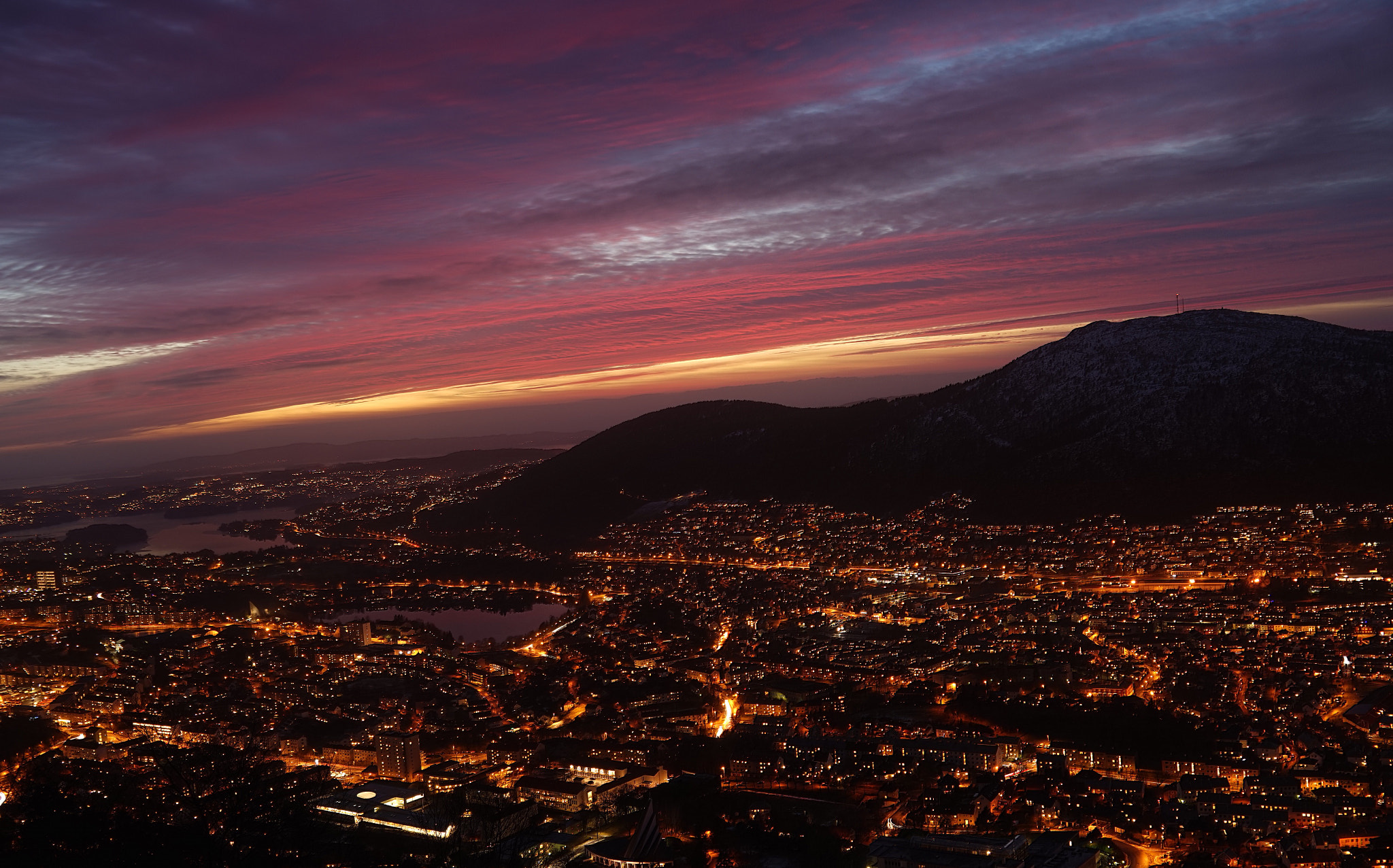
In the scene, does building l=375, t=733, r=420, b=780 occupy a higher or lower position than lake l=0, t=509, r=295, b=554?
lower

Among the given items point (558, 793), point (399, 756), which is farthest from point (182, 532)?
point (558, 793)

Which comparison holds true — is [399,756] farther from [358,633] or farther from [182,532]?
[182,532]

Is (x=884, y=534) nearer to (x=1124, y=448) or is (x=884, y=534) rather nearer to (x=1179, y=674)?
(x=1124, y=448)

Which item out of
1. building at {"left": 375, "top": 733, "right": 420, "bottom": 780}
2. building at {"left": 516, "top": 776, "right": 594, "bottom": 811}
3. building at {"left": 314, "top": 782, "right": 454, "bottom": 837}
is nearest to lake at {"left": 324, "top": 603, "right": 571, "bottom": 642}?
building at {"left": 375, "top": 733, "right": 420, "bottom": 780}

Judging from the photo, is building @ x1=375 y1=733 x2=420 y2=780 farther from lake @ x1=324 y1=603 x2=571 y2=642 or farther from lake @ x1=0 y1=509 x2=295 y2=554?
lake @ x1=0 y1=509 x2=295 y2=554

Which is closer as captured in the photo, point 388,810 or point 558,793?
point 388,810

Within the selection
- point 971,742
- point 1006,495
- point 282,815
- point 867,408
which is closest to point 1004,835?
point 971,742

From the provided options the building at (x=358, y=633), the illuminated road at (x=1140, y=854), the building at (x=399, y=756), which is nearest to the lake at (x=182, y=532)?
the building at (x=358, y=633)

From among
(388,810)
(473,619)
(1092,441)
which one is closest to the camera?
(388,810)
